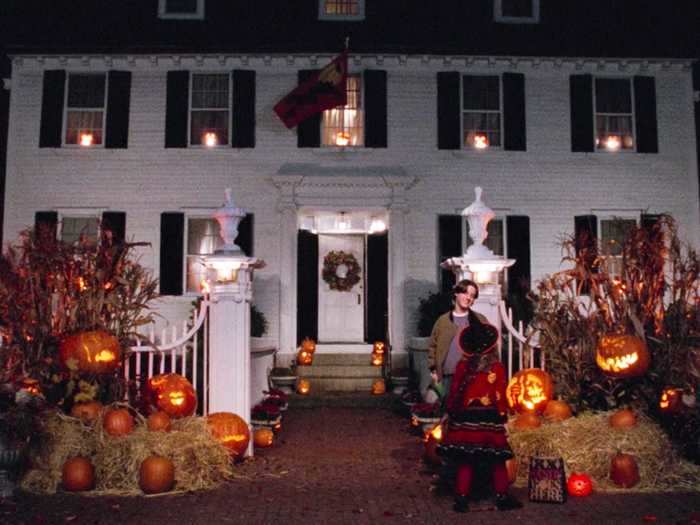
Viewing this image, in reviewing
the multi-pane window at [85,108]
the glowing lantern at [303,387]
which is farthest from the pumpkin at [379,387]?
the multi-pane window at [85,108]

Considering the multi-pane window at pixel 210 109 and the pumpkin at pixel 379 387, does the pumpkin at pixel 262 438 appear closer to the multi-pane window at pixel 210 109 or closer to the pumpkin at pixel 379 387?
the pumpkin at pixel 379 387

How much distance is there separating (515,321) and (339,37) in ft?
21.9

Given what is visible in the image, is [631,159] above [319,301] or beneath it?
above

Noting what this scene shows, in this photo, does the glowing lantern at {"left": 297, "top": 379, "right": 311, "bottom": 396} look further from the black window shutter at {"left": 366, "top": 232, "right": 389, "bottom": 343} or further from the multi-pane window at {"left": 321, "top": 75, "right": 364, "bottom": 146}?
the multi-pane window at {"left": 321, "top": 75, "right": 364, "bottom": 146}

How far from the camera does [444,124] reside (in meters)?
14.7

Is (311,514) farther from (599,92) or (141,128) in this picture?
(599,92)

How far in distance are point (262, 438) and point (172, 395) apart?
1.66 metres

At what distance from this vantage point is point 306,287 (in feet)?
47.6

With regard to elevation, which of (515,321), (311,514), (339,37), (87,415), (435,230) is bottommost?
(311,514)

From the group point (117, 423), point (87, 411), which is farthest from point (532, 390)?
point (87, 411)

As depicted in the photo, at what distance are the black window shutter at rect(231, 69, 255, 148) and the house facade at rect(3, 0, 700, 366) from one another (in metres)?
0.04

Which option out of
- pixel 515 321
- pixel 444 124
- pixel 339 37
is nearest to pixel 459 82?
pixel 444 124

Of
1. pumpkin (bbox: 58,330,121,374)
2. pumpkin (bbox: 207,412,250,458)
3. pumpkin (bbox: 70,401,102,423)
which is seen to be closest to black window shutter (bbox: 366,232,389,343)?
pumpkin (bbox: 207,412,250,458)

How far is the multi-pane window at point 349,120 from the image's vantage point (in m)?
14.9
